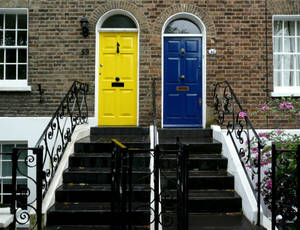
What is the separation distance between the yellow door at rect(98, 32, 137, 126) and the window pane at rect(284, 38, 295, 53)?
3813 millimetres

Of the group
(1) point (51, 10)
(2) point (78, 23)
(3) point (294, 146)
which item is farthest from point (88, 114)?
(3) point (294, 146)

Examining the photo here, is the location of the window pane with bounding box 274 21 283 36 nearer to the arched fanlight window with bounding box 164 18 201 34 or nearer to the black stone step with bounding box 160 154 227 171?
the arched fanlight window with bounding box 164 18 201 34

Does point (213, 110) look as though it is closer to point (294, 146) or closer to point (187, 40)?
point (187, 40)

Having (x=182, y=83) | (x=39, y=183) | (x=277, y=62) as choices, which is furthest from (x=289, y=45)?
(x=39, y=183)

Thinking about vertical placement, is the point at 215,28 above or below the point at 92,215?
above

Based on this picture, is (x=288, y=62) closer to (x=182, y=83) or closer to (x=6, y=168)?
(x=182, y=83)

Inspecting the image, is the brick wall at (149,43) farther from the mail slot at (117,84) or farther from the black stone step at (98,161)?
the black stone step at (98,161)

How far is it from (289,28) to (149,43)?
3.58 m

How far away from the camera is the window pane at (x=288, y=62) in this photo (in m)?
7.59

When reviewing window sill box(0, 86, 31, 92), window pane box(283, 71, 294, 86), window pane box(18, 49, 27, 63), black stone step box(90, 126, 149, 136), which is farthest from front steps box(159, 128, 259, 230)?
window pane box(18, 49, 27, 63)

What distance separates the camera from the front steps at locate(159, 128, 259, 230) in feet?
14.1

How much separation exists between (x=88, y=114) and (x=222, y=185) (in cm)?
370

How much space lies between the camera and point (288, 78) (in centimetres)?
759

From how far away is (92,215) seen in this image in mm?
4383
